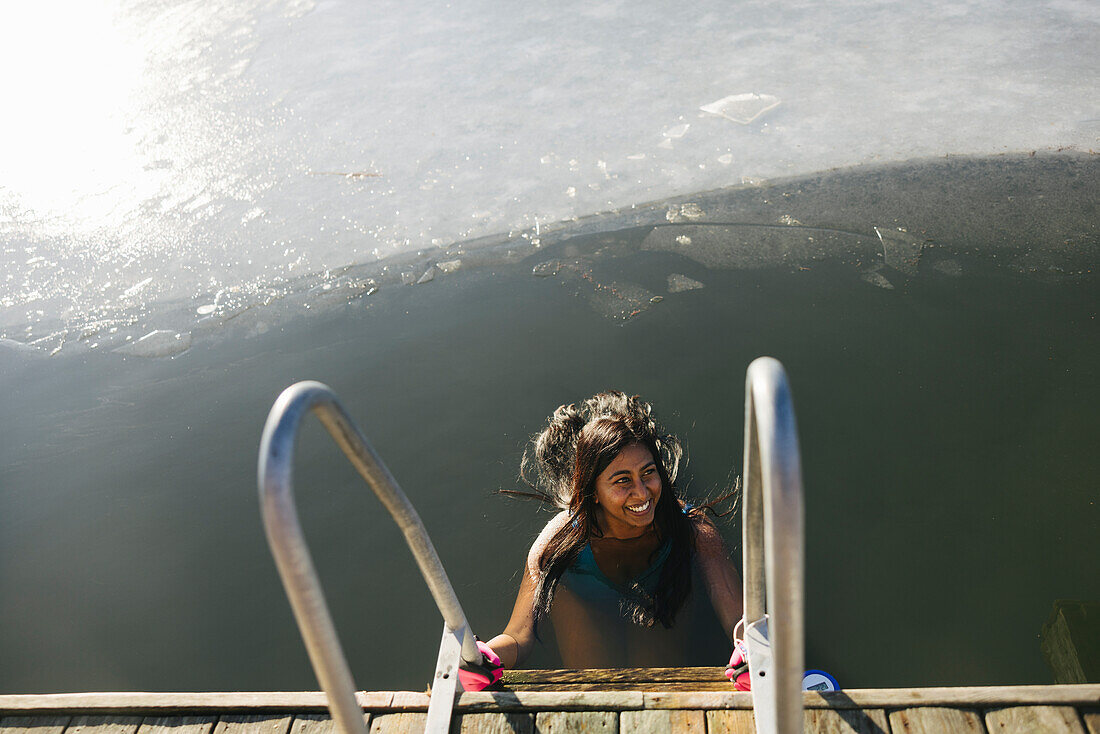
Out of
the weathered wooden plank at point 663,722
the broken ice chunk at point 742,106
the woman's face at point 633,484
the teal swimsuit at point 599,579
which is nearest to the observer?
the weathered wooden plank at point 663,722

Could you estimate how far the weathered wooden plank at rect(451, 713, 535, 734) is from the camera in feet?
6.18

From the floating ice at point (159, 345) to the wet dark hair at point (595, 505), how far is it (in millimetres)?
2097

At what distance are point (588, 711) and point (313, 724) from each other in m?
0.63

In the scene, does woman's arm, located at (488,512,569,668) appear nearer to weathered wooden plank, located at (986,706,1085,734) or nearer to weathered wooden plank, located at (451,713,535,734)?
weathered wooden plank, located at (451,713,535,734)

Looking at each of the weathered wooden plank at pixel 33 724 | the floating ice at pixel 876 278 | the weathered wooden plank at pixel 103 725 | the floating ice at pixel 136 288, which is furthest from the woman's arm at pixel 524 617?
the floating ice at pixel 136 288

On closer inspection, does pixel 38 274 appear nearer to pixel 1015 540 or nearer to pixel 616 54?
A: pixel 616 54

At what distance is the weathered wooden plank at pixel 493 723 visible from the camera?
1.88 metres

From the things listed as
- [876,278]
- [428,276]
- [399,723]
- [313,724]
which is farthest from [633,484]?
[428,276]

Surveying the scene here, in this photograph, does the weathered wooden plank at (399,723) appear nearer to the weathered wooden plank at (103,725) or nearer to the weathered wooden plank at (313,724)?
the weathered wooden plank at (313,724)

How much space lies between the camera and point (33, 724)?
2031mm

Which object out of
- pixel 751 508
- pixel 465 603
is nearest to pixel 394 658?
pixel 465 603

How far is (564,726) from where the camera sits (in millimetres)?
1875

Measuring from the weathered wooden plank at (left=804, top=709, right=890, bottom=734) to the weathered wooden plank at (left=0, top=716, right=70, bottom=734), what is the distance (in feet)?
5.70

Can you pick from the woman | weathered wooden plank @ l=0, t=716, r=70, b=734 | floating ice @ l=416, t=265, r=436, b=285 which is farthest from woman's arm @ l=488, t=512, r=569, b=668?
floating ice @ l=416, t=265, r=436, b=285
